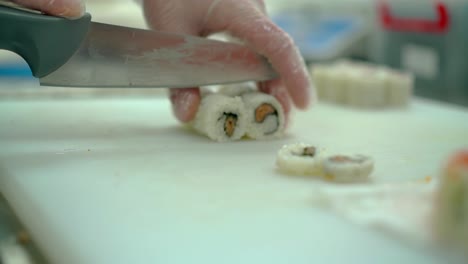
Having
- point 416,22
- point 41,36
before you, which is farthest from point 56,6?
point 416,22

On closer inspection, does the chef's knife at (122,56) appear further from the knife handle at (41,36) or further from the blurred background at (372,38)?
the blurred background at (372,38)

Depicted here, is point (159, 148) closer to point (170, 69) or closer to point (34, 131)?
point (170, 69)

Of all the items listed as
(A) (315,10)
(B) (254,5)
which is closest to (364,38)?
(A) (315,10)

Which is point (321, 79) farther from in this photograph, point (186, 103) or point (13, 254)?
point (13, 254)

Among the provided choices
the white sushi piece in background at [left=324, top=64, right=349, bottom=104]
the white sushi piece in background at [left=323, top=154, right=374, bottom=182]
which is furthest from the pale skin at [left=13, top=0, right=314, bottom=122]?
the white sushi piece in background at [left=324, top=64, right=349, bottom=104]

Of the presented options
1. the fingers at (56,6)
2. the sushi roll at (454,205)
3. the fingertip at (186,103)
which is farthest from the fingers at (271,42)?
the sushi roll at (454,205)

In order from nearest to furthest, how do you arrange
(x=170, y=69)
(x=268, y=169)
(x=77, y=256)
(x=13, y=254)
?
(x=77, y=256) → (x=13, y=254) → (x=268, y=169) → (x=170, y=69)

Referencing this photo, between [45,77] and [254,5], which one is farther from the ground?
[254,5]

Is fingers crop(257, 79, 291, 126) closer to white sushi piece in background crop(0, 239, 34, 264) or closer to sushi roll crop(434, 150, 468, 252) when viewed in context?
white sushi piece in background crop(0, 239, 34, 264)
